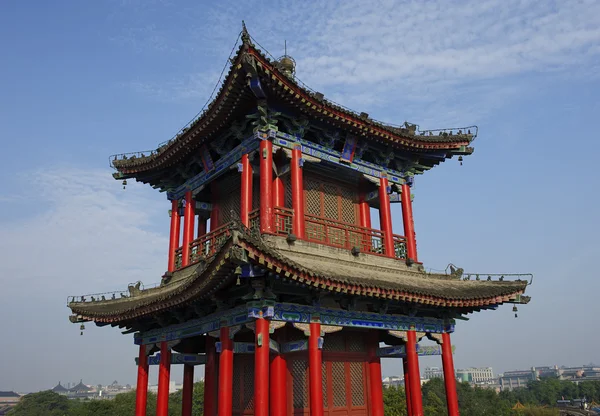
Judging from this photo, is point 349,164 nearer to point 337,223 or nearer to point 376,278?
point 337,223

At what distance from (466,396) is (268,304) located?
91.0 meters

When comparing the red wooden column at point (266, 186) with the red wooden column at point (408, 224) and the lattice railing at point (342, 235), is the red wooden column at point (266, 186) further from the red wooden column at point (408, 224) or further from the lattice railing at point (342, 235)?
the red wooden column at point (408, 224)

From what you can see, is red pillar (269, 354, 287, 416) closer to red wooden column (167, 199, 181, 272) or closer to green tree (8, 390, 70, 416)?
red wooden column (167, 199, 181, 272)

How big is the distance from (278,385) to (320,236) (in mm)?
4498

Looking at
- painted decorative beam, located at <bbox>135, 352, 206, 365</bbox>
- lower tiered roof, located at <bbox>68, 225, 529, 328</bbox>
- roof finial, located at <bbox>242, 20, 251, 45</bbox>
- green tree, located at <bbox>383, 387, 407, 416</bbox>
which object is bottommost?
green tree, located at <bbox>383, 387, 407, 416</bbox>

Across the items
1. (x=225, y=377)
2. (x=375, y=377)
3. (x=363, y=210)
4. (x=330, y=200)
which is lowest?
(x=375, y=377)

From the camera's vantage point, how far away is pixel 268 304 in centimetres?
1108

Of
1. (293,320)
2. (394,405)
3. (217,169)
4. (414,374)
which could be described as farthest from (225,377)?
(394,405)

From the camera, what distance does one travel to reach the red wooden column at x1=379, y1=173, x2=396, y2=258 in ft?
50.8

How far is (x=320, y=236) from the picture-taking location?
14.4 m

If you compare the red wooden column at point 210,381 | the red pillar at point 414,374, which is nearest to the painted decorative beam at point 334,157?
the red pillar at point 414,374

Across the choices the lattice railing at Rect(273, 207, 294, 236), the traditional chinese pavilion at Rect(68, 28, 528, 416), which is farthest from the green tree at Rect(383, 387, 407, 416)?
the lattice railing at Rect(273, 207, 294, 236)

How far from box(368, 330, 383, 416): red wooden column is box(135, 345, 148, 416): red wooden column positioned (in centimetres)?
695

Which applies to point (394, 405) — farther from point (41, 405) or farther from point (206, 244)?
point (41, 405)
